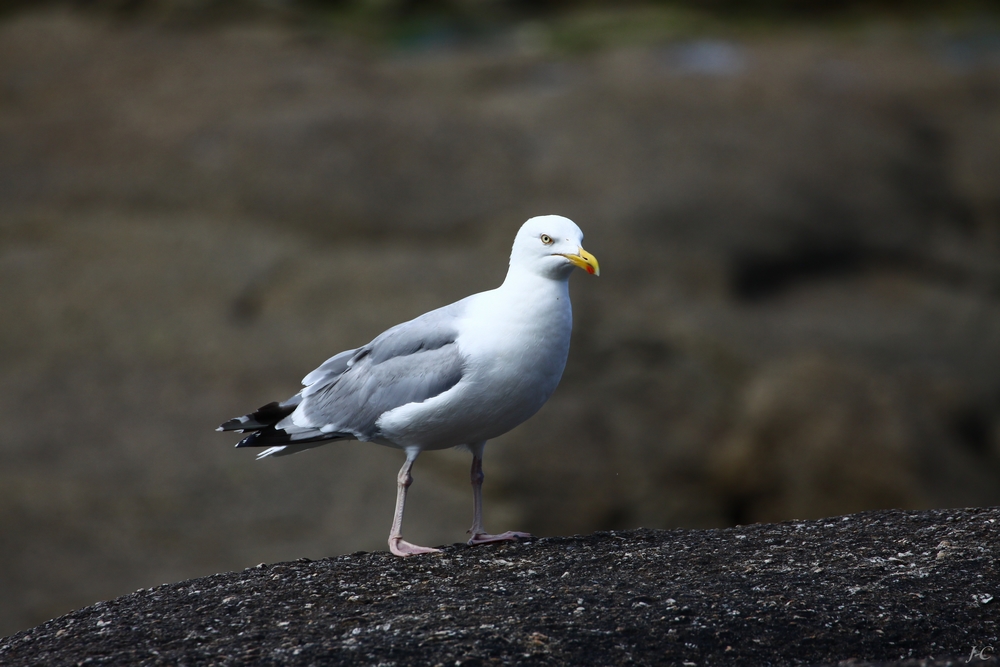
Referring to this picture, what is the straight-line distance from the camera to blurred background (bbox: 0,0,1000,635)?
30.6 ft

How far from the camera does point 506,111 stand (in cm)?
1139

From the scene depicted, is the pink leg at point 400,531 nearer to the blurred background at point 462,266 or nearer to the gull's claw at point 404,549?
the gull's claw at point 404,549

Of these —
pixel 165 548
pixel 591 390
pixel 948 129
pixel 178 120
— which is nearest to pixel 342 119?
pixel 178 120

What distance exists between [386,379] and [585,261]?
1133 millimetres

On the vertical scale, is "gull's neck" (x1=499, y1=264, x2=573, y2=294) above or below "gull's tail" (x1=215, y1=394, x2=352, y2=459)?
above

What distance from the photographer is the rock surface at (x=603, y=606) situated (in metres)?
3.71

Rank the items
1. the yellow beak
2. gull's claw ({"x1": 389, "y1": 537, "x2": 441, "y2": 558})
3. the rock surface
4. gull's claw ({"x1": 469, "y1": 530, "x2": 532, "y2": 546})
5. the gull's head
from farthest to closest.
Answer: gull's claw ({"x1": 469, "y1": 530, "x2": 532, "y2": 546}), gull's claw ({"x1": 389, "y1": 537, "x2": 441, "y2": 558}), the gull's head, the yellow beak, the rock surface

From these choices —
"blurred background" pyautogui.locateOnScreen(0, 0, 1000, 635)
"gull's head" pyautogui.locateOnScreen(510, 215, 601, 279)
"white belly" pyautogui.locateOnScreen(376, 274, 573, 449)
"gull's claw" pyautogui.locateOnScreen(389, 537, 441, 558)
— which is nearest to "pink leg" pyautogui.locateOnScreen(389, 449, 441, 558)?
"gull's claw" pyautogui.locateOnScreen(389, 537, 441, 558)

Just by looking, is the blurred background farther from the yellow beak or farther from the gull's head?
the yellow beak

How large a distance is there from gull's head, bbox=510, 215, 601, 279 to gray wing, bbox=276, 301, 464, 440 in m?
0.46

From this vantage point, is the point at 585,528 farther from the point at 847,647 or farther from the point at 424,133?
the point at 847,647

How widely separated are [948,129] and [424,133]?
603cm

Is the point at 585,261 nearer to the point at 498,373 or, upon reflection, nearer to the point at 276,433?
the point at 498,373

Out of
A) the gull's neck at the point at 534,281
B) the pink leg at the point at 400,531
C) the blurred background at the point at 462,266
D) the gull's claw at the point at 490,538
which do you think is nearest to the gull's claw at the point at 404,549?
the pink leg at the point at 400,531
